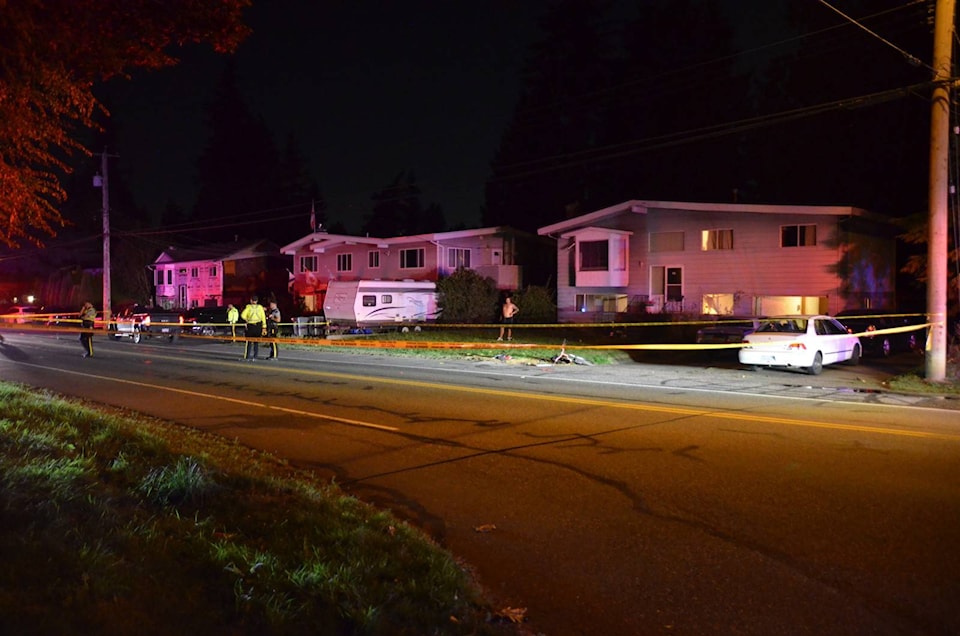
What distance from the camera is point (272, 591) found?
161 inches

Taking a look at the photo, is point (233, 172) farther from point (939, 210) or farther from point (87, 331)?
point (939, 210)

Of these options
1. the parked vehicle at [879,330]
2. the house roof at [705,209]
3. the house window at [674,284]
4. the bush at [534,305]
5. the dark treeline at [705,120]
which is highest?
the dark treeline at [705,120]

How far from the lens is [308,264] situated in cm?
4906

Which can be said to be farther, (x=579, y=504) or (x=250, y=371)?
(x=250, y=371)

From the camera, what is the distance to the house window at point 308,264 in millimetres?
48656

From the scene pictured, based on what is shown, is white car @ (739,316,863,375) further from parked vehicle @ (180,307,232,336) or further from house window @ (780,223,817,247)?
parked vehicle @ (180,307,232,336)

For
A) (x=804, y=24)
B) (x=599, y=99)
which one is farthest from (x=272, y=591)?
(x=599, y=99)

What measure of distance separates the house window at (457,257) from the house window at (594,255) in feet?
32.6

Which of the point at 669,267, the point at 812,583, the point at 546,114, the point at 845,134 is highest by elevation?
the point at 546,114

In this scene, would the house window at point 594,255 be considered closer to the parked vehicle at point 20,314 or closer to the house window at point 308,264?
the house window at point 308,264

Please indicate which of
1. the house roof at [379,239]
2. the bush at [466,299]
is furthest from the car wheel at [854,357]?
the house roof at [379,239]

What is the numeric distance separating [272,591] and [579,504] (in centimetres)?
332

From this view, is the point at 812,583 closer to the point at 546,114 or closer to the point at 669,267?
the point at 669,267

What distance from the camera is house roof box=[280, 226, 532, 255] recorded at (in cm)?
4178
